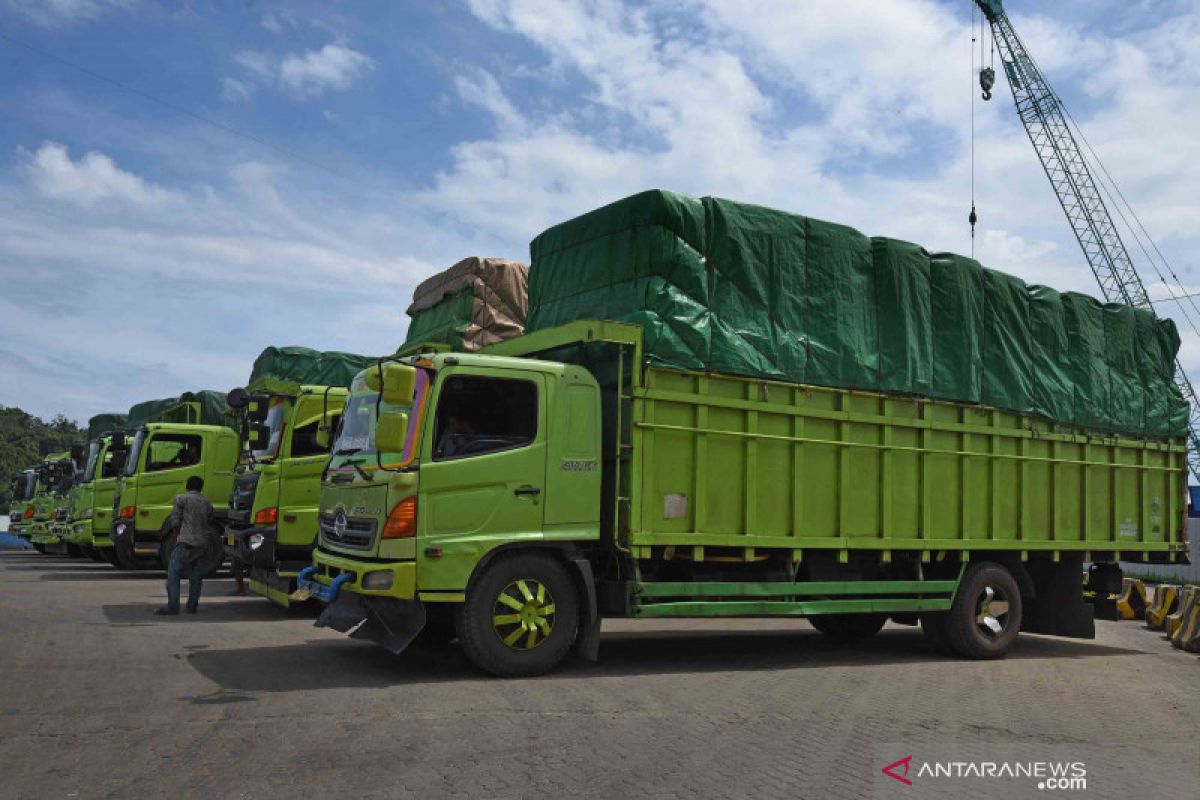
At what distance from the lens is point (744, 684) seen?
8711 mm

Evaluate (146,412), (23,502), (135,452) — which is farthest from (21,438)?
(135,452)

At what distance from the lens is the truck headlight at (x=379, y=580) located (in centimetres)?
797

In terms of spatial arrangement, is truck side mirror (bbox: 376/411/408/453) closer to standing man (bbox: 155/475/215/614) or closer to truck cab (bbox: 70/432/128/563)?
standing man (bbox: 155/475/215/614)

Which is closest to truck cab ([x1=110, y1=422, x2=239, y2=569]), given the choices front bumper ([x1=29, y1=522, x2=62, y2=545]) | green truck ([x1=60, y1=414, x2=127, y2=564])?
green truck ([x1=60, y1=414, x2=127, y2=564])

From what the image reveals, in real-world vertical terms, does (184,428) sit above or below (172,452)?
A: above

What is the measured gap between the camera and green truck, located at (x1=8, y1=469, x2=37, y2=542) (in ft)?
96.2

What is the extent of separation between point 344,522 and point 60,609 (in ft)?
20.3

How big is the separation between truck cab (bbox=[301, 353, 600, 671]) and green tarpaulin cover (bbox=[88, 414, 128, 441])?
72.0 feet

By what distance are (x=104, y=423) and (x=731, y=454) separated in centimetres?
2484

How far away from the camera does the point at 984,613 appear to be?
1090 cm

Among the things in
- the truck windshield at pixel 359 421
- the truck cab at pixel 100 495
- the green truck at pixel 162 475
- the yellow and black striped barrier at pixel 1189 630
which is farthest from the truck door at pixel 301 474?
the yellow and black striped barrier at pixel 1189 630

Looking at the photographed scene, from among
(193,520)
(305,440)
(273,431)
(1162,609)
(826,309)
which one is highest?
(826,309)

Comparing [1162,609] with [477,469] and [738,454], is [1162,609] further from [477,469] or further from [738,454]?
[477,469]

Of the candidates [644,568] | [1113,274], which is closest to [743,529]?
[644,568]
